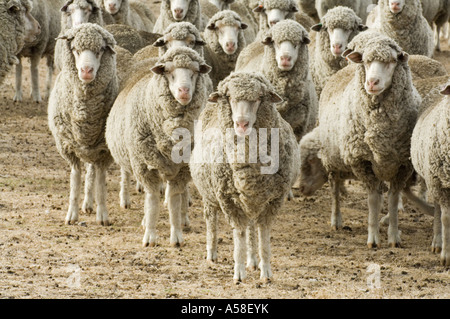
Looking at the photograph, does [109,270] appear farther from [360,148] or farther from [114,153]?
[360,148]

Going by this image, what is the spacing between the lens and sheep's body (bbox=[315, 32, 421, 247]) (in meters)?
7.61

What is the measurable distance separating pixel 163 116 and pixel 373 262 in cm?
213

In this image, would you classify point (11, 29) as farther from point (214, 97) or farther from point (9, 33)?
point (214, 97)

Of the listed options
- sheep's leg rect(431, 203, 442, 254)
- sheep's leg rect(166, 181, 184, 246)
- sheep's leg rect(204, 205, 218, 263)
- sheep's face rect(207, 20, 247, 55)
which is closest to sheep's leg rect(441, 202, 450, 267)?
sheep's leg rect(431, 203, 442, 254)

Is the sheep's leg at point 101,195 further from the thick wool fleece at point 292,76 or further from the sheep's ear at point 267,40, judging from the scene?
the sheep's ear at point 267,40

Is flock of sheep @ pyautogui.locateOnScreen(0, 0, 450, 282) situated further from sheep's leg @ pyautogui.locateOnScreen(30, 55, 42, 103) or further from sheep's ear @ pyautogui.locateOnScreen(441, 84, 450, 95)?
sheep's leg @ pyautogui.locateOnScreen(30, 55, 42, 103)

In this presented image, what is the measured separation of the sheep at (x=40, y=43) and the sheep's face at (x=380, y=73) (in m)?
6.92

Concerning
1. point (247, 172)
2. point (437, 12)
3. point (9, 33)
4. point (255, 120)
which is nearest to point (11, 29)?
point (9, 33)

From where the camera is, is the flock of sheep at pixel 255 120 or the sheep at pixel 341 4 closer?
the flock of sheep at pixel 255 120

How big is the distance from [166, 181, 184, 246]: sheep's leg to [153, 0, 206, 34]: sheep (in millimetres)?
4149

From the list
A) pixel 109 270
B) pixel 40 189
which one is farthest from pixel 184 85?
pixel 40 189

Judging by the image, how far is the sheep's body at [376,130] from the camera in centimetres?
761

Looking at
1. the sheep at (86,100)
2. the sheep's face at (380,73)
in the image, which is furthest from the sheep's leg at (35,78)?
the sheep's face at (380,73)

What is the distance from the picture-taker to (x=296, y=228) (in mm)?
8586
